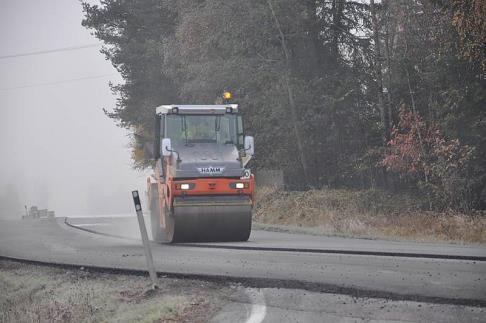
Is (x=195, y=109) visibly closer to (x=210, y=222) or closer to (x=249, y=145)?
(x=249, y=145)

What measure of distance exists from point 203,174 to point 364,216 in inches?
364

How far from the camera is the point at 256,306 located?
277 inches

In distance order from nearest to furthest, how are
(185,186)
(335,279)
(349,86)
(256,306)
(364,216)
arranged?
(256,306), (335,279), (185,186), (364,216), (349,86)

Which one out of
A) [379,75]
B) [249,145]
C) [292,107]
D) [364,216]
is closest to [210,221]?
[249,145]

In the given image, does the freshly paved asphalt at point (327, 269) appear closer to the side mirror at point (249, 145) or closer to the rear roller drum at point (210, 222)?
the rear roller drum at point (210, 222)

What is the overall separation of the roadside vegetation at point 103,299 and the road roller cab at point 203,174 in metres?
3.73

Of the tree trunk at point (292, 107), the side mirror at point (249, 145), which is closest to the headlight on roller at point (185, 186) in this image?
the side mirror at point (249, 145)

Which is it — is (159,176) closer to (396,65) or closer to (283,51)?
(396,65)

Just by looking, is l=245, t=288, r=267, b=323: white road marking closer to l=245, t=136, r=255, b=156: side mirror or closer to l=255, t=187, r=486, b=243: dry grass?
l=245, t=136, r=255, b=156: side mirror

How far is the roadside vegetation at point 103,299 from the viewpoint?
7293 millimetres

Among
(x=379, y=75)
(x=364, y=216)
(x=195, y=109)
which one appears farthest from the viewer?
(x=379, y=75)

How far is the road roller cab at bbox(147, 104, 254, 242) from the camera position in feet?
47.4

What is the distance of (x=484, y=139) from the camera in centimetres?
1948

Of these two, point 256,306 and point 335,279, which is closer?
point 256,306
